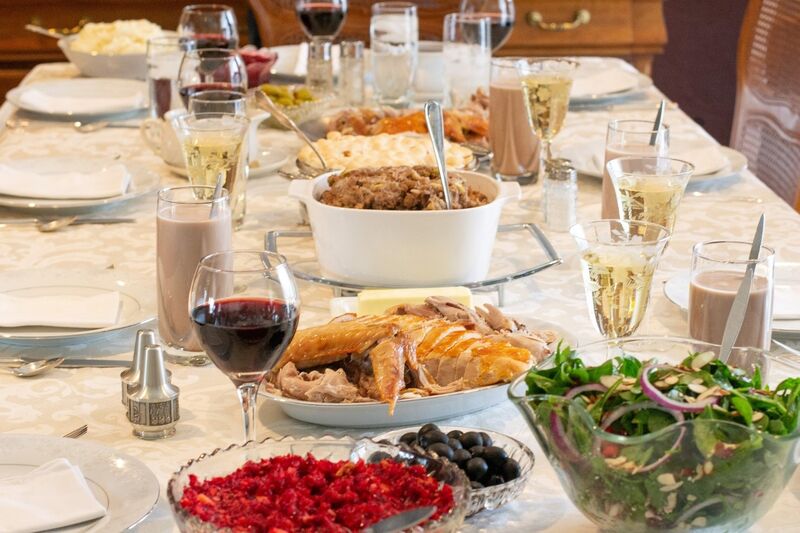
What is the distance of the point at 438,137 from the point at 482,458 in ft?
2.41

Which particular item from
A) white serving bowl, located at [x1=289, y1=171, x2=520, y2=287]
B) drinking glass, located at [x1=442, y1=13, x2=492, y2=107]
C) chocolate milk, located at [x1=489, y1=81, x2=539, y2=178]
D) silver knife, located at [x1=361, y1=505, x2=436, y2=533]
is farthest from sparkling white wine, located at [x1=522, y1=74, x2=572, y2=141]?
silver knife, located at [x1=361, y1=505, x2=436, y2=533]

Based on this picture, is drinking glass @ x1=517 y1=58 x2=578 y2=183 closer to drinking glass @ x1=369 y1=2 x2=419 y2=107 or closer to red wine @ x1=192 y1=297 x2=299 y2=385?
drinking glass @ x1=369 y1=2 x2=419 y2=107

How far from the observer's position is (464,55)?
2619 mm

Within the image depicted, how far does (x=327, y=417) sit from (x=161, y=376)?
6.8 inches

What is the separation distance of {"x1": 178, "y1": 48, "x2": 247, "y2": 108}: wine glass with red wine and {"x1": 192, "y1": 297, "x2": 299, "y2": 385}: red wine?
1.10m

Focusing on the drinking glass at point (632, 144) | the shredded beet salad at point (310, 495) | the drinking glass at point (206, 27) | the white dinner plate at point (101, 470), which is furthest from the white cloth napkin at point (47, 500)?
the drinking glass at point (206, 27)

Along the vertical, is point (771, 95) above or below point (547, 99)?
below

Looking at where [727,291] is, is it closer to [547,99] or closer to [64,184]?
[547,99]

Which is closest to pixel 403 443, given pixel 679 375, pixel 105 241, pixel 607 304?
pixel 679 375

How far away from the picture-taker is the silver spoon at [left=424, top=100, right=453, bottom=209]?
1578 millimetres

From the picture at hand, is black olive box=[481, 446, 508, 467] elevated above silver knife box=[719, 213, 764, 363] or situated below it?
below

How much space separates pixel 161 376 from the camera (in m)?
1.19

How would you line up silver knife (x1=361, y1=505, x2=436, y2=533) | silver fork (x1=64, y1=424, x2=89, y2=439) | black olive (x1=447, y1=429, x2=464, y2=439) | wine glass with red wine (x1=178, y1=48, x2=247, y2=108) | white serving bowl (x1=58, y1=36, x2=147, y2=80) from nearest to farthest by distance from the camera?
silver knife (x1=361, y1=505, x2=436, y2=533)
black olive (x1=447, y1=429, x2=464, y2=439)
silver fork (x1=64, y1=424, x2=89, y2=439)
wine glass with red wine (x1=178, y1=48, x2=247, y2=108)
white serving bowl (x1=58, y1=36, x2=147, y2=80)

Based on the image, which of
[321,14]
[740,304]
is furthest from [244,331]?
[321,14]
